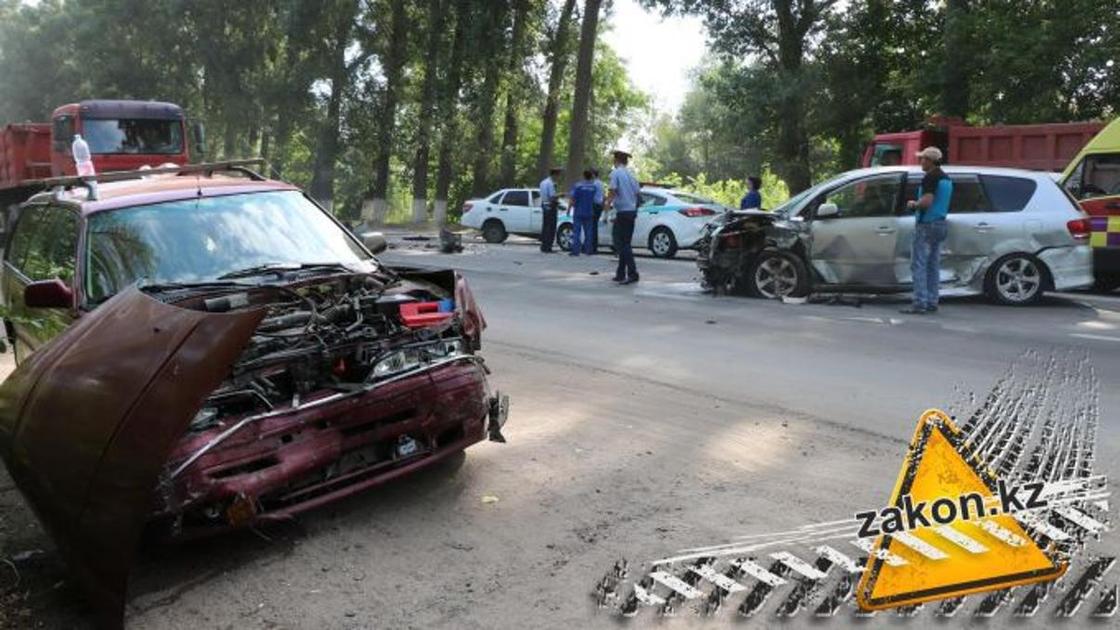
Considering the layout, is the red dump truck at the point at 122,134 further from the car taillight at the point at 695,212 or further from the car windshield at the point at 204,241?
the car windshield at the point at 204,241

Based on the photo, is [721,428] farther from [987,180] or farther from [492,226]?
[492,226]

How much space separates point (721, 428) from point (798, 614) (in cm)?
244

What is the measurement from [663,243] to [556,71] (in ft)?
47.1

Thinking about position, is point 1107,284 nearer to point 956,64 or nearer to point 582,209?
point 582,209

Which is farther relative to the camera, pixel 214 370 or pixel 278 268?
pixel 278 268

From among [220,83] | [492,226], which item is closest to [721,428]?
[492,226]

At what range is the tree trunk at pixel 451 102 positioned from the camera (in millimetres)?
29812

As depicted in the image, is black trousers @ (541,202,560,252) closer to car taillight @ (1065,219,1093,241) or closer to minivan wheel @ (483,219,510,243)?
minivan wheel @ (483,219,510,243)

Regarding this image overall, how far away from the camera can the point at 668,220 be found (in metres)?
19.4

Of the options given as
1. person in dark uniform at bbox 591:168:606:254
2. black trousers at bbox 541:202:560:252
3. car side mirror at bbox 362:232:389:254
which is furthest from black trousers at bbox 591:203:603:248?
car side mirror at bbox 362:232:389:254

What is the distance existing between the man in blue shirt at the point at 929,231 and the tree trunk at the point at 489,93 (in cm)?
2163

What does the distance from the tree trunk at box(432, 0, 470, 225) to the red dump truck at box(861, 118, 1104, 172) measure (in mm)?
14826

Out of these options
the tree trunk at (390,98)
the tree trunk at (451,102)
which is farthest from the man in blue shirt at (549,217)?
the tree trunk at (390,98)

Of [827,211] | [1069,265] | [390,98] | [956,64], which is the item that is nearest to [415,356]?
[827,211]
